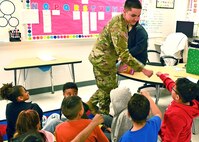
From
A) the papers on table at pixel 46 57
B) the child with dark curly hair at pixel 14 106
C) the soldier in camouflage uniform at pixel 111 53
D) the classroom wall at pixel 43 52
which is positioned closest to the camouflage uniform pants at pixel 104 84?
the soldier in camouflage uniform at pixel 111 53

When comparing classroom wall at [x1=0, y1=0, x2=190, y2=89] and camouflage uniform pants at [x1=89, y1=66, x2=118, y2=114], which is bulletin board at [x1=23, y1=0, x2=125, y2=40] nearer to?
classroom wall at [x1=0, y1=0, x2=190, y2=89]

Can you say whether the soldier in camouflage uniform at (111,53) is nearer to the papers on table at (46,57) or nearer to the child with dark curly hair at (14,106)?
the child with dark curly hair at (14,106)

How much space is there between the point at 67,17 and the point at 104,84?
79.7 inches

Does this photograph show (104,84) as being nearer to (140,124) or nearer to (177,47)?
(140,124)

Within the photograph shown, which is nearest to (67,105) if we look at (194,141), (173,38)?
(194,141)

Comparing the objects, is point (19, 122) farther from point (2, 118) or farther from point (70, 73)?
point (70, 73)

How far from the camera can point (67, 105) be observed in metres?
1.77

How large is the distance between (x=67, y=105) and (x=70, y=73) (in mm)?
3116

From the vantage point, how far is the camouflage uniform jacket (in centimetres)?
260

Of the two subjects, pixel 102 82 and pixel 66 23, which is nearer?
pixel 102 82

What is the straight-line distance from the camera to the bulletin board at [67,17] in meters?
4.30

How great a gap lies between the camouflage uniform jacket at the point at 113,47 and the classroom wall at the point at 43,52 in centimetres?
171

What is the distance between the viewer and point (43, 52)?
177 inches

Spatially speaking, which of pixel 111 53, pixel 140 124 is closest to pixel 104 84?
pixel 111 53
